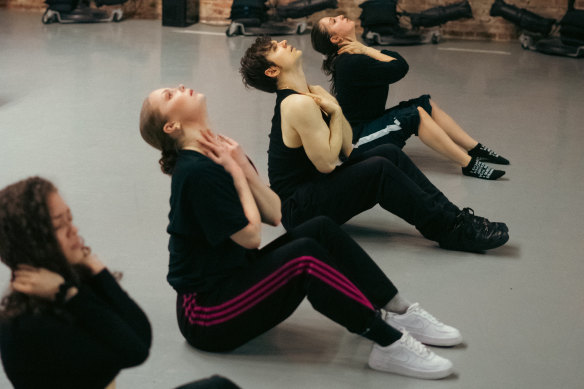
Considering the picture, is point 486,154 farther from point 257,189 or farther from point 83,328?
point 83,328

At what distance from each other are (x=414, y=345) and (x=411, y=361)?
0.06 metres

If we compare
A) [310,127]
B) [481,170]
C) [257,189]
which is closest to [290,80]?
[310,127]

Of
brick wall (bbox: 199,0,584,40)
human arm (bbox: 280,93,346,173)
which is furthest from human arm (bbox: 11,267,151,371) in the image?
brick wall (bbox: 199,0,584,40)

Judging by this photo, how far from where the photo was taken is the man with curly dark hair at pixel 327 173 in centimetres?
338

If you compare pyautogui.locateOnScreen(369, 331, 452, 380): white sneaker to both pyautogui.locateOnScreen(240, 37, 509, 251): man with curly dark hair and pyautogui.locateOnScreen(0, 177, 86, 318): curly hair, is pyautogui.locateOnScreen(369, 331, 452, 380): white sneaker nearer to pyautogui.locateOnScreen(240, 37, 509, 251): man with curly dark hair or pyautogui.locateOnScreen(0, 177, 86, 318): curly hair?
pyautogui.locateOnScreen(240, 37, 509, 251): man with curly dark hair

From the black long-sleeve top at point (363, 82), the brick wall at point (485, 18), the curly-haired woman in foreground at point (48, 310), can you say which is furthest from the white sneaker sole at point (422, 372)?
the brick wall at point (485, 18)

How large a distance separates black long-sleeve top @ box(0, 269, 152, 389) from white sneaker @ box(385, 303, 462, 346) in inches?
47.3

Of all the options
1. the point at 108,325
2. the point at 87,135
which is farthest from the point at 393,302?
the point at 87,135

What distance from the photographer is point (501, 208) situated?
13.6 ft

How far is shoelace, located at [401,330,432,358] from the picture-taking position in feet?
8.61

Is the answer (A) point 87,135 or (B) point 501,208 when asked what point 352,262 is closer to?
(B) point 501,208

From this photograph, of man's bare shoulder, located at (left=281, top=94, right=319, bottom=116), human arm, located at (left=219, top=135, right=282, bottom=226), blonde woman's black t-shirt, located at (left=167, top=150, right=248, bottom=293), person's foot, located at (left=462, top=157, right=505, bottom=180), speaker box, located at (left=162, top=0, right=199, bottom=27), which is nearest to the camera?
blonde woman's black t-shirt, located at (left=167, top=150, right=248, bottom=293)

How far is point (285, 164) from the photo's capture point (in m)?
3.53

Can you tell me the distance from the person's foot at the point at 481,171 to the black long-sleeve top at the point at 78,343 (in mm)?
3076
